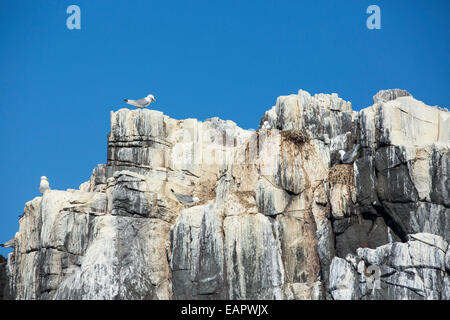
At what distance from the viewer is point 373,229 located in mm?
36125

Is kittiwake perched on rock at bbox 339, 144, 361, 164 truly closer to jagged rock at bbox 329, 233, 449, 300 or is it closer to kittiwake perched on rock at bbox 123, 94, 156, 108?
jagged rock at bbox 329, 233, 449, 300

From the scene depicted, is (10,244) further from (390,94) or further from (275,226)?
(390,94)

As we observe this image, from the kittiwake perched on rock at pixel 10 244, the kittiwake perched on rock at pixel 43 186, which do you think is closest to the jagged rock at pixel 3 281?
the kittiwake perched on rock at pixel 10 244

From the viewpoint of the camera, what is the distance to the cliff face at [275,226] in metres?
34.0

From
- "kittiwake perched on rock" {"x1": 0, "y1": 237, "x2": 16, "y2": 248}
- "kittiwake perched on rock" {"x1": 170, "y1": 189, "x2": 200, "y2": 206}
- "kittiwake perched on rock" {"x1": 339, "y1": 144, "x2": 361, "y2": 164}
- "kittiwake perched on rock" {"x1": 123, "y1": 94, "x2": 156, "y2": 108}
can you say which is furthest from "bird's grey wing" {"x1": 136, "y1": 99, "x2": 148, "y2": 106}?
"kittiwake perched on rock" {"x1": 339, "y1": 144, "x2": 361, "y2": 164}

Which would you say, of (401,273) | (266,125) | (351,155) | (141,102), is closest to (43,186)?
(141,102)

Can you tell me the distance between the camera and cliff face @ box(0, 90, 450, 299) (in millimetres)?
34031

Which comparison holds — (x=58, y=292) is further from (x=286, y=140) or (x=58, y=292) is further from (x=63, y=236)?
(x=286, y=140)

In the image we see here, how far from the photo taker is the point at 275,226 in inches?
1469

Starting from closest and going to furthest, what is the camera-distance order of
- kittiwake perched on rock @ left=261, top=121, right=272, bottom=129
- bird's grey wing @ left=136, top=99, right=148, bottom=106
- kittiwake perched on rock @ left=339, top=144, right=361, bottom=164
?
1. kittiwake perched on rock @ left=339, top=144, right=361, bottom=164
2. kittiwake perched on rock @ left=261, top=121, right=272, bottom=129
3. bird's grey wing @ left=136, top=99, right=148, bottom=106

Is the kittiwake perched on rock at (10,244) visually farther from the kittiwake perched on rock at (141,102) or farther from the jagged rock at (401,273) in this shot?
the jagged rock at (401,273)
